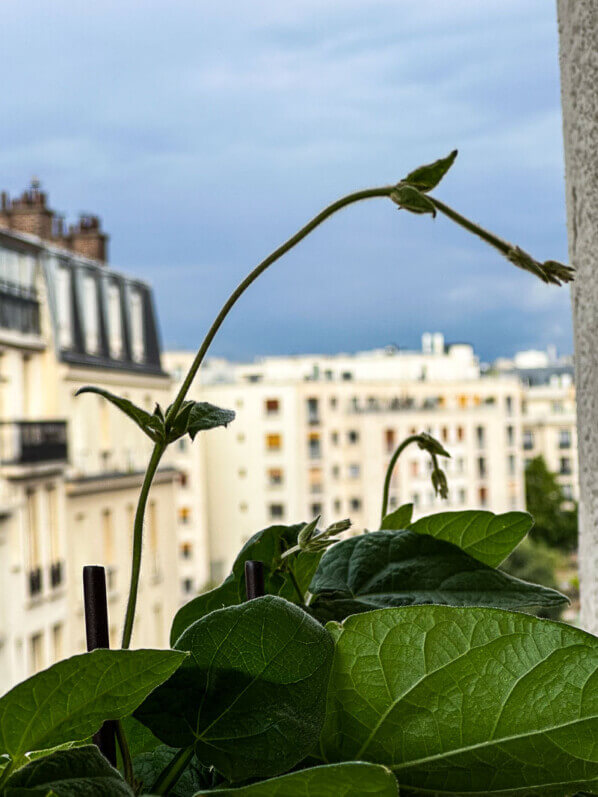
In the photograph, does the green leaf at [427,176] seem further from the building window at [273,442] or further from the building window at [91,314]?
the building window at [273,442]

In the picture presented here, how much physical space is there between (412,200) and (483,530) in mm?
82

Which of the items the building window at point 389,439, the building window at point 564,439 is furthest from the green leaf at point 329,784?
the building window at point 564,439

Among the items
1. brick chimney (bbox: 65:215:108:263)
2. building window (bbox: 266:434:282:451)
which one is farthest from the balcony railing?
building window (bbox: 266:434:282:451)

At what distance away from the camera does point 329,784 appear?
0.33ft

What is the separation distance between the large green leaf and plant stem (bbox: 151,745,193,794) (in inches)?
1.9

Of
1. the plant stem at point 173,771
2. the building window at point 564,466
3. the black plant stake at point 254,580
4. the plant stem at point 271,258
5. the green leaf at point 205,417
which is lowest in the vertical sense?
the building window at point 564,466

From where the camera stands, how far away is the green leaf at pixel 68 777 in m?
0.10

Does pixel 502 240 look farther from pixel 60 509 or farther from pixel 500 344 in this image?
pixel 500 344

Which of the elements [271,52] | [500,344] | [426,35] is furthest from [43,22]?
[500,344]

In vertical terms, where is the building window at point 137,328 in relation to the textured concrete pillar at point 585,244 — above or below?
above

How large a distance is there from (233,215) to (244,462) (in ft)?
56.6

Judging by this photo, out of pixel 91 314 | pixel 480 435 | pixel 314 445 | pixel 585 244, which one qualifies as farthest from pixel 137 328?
pixel 585 244

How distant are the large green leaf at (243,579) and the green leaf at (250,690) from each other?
54mm

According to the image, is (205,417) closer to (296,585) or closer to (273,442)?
(296,585)
